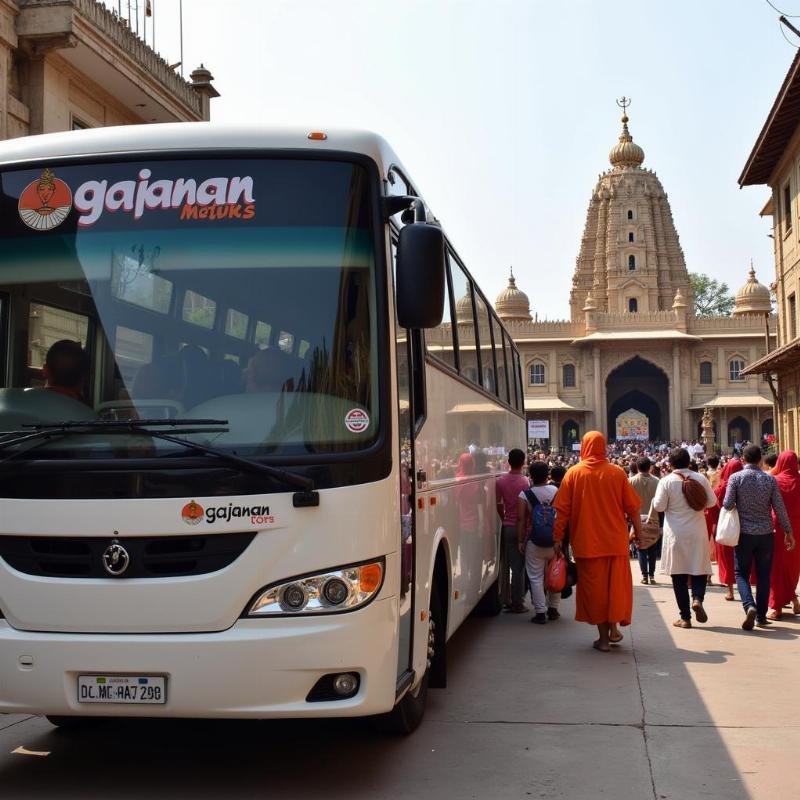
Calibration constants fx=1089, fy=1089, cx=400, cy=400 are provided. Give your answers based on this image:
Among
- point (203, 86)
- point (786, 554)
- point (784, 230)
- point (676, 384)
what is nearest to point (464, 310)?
point (786, 554)

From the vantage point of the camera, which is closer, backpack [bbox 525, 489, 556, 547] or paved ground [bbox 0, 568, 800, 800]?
A: paved ground [bbox 0, 568, 800, 800]

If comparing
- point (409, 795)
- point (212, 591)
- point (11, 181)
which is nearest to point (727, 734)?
point (409, 795)

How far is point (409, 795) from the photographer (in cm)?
453

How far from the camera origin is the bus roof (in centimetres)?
456

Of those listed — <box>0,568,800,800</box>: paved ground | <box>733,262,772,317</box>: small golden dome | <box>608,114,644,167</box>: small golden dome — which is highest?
<box>608,114,644,167</box>: small golden dome

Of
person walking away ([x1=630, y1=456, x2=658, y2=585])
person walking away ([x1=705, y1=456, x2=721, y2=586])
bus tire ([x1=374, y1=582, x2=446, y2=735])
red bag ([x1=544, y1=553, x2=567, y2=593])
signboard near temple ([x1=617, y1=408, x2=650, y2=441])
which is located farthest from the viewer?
signboard near temple ([x1=617, y1=408, x2=650, y2=441])

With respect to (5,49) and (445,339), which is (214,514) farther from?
(5,49)

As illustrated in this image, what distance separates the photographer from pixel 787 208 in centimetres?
3044

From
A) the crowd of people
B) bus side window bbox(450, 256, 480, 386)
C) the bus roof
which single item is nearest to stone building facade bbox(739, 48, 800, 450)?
the crowd of people

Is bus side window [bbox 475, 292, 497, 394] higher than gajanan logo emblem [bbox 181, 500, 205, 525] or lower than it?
higher

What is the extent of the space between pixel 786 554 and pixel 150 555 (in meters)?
6.88

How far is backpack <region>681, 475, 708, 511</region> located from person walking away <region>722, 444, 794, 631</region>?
0.66ft

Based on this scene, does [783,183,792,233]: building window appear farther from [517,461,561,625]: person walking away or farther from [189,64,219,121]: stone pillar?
[517,461,561,625]: person walking away

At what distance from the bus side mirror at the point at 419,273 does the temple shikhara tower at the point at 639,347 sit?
61.9 meters
